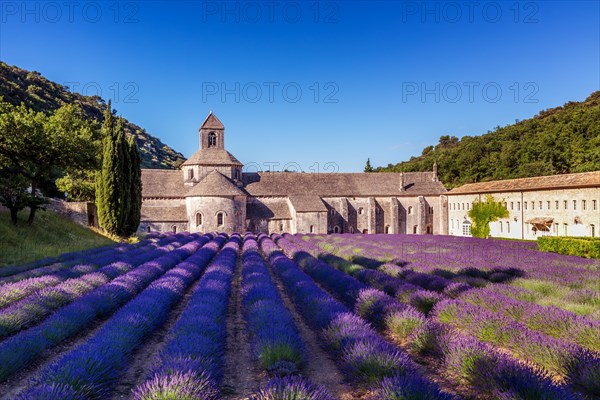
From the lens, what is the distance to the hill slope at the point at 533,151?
48500 millimetres

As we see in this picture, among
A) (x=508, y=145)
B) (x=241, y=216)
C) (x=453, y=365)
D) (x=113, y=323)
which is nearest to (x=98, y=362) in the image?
(x=113, y=323)

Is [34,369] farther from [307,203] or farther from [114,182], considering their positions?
[307,203]

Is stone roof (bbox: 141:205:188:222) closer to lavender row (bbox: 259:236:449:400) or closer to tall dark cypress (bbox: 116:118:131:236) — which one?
tall dark cypress (bbox: 116:118:131:236)

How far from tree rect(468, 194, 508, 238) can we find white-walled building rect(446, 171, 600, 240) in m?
1.54

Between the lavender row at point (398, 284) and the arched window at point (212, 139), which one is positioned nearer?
the lavender row at point (398, 284)

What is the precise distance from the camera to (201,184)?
36094mm

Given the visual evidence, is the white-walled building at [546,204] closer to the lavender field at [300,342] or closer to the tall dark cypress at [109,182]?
the lavender field at [300,342]

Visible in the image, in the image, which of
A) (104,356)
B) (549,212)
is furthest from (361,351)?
(549,212)

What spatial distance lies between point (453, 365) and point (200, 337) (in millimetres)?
3157

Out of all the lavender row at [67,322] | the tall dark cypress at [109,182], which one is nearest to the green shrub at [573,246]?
the lavender row at [67,322]

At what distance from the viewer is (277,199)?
133 ft

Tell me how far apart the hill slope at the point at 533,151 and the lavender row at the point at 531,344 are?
1832 inches

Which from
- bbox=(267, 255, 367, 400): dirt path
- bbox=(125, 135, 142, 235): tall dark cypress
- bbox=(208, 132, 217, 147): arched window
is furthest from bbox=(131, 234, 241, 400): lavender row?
bbox=(208, 132, 217, 147): arched window

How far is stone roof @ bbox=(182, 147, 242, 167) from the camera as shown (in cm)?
3997
